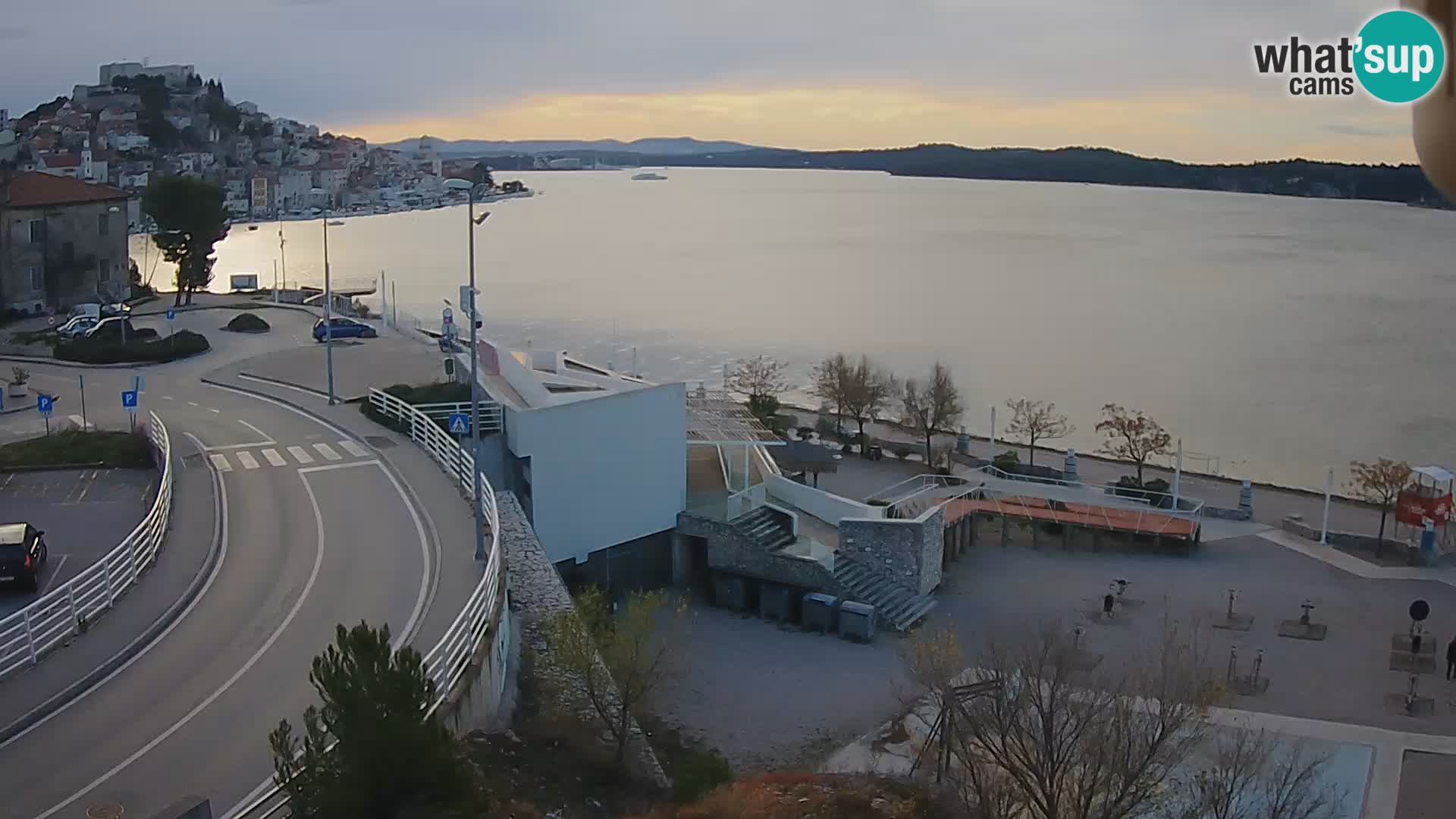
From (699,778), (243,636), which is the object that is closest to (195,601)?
(243,636)

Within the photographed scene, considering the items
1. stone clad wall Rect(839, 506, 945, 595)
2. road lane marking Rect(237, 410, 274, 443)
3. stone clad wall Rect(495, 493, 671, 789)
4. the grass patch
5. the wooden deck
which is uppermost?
road lane marking Rect(237, 410, 274, 443)

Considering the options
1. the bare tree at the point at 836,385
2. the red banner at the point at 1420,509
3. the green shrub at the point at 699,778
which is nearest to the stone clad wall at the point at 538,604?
the green shrub at the point at 699,778

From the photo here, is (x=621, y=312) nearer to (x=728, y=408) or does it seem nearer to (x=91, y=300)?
(x=91, y=300)

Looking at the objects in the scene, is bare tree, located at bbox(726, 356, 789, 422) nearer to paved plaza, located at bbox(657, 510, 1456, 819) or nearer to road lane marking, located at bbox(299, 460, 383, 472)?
paved plaza, located at bbox(657, 510, 1456, 819)

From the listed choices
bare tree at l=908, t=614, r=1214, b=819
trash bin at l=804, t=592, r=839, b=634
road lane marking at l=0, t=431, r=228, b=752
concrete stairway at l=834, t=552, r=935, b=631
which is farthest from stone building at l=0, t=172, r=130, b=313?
bare tree at l=908, t=614, r=1214, b=819

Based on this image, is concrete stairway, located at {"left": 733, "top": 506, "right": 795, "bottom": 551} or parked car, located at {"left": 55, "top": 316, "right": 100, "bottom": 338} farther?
parked car, located at {"left": 55, "top": 316, "right": 100, "bottom": 338}

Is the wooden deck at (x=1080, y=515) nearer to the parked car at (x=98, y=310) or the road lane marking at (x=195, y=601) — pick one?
the road lane marking at (x=195, y=601)

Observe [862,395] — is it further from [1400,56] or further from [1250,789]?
[1400,56]
